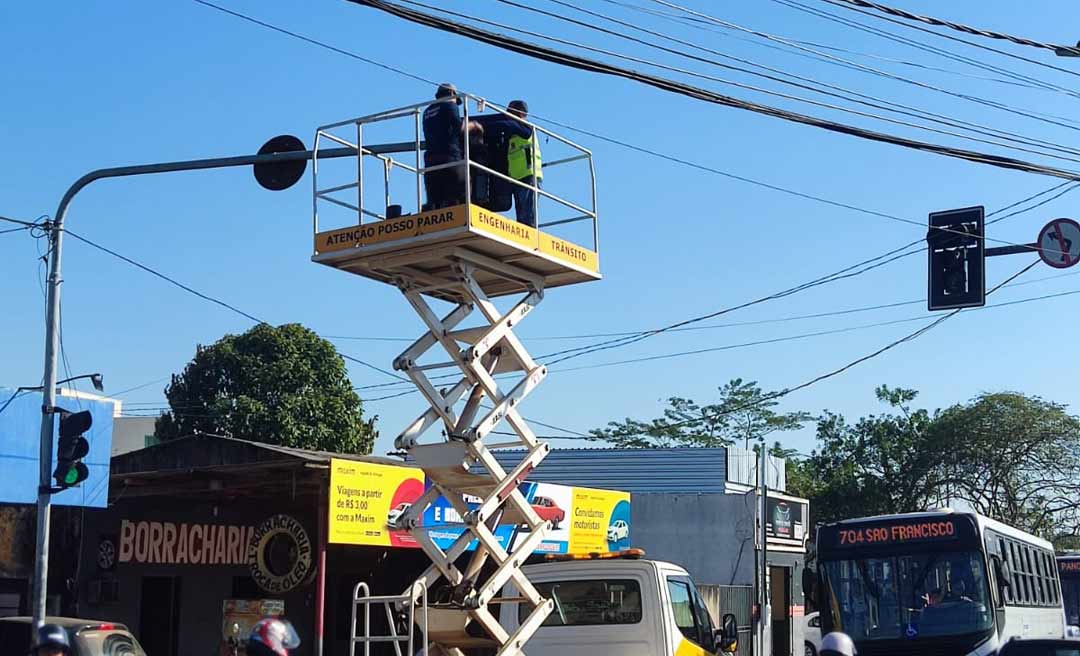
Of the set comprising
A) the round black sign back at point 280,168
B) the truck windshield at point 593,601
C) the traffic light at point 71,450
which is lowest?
the truck windshield at point 593,601

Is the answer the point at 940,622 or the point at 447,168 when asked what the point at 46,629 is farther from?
the point at 940,622

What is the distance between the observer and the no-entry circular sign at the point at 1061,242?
56.4ft

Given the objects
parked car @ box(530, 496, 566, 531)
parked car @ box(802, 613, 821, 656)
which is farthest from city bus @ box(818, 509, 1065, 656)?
parked car @ box(530, 496, 566, 531)

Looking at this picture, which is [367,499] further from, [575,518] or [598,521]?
[598,521]

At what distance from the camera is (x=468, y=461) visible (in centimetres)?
Answer: 1116

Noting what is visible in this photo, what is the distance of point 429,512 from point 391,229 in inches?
339

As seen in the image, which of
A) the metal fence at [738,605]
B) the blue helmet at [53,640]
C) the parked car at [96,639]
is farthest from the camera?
the metal fence at [738,605]

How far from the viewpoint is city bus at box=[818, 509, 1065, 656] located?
51.8ft

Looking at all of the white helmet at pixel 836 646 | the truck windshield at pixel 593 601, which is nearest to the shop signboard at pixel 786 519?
the truck windshield at pixel 593 601

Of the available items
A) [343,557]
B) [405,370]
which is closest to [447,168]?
[405,370]

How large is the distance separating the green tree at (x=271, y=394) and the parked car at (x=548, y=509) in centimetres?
A: 2737

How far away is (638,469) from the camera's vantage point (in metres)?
41.1

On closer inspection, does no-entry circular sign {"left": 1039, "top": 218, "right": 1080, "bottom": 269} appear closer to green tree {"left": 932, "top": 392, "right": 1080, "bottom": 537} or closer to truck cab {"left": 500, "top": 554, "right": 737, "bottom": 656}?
truck cab {"left": 500, "top": 554, "right": 737, "bottom": 656}

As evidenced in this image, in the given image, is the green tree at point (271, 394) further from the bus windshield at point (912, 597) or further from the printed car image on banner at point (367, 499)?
the bus windshield at point (912, 597)
